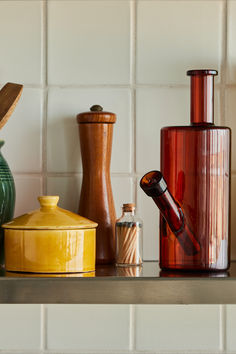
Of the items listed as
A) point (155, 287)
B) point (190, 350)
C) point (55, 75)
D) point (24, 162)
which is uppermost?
point (55, 75)

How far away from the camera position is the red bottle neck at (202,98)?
2.63 feet

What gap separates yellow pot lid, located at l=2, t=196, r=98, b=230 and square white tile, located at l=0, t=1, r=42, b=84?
9.9 inches

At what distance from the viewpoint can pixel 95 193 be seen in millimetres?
873

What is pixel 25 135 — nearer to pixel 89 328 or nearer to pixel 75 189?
pixel 75 189

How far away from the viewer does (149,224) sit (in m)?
0.94

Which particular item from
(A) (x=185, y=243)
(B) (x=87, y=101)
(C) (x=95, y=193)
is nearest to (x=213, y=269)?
(A) (x=185, y=243)

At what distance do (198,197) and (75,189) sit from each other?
226 millimetres

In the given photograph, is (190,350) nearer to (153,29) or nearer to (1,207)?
(1,207)

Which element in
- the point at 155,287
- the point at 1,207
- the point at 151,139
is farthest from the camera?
the point at 151,139

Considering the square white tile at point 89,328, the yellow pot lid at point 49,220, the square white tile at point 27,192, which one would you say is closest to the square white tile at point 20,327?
the square white tile at point 89,328

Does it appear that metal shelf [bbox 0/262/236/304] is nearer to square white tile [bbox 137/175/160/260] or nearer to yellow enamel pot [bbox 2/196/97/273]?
yellow enamel pot [bbox 2/196/97/273]

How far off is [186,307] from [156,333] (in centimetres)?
6

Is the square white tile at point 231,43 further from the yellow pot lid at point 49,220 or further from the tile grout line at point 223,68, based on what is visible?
the yellow pot lid at point 49,220

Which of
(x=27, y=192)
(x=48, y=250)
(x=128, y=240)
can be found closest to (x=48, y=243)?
(x=48, y=250)
